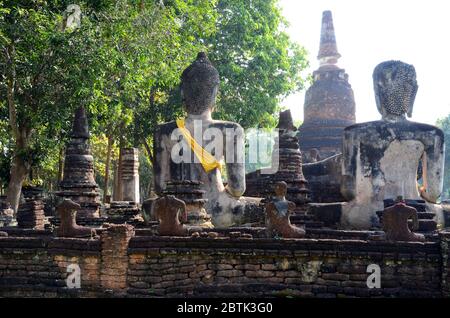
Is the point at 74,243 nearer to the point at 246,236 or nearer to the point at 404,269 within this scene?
the point at 246,236

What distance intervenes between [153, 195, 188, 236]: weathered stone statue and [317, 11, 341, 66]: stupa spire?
2259cm

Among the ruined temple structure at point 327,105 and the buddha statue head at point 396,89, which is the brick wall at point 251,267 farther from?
the ruined temple structure at point 327,105

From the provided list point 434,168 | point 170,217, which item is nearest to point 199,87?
point 170,217

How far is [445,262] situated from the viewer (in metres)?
6.46

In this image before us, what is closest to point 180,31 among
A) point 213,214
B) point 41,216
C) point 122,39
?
point 122,39

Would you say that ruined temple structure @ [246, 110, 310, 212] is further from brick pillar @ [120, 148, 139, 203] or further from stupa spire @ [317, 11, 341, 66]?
stupa spire @ [317, 11, 341, 66]

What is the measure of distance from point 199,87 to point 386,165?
3632mm

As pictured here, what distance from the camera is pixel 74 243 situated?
7.32 m

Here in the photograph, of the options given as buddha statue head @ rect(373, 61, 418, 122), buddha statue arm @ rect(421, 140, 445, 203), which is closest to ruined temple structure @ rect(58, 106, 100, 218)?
buddha statue head @ rect(373, 61, 418, 122)

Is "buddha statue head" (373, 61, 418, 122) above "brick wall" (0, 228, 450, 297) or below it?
above

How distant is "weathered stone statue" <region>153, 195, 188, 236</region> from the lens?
7.33 meters

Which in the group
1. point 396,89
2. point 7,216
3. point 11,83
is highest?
point 11,83

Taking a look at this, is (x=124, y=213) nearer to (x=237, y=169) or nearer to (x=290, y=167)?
(x=237, y=169)

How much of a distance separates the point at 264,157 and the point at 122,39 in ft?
49.4
